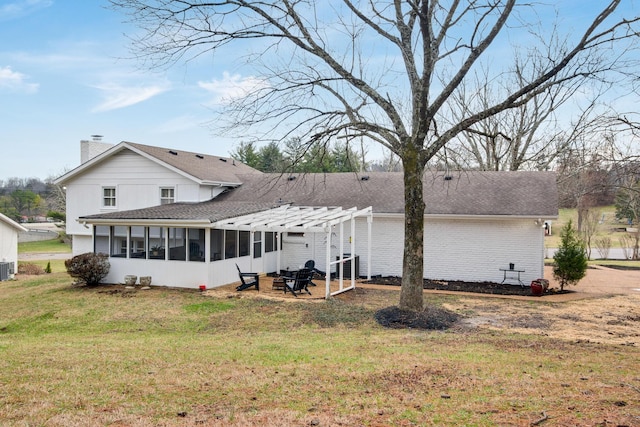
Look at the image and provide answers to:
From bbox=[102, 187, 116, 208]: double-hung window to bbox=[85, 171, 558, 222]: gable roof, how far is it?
3.79 m

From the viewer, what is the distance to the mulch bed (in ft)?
53.2

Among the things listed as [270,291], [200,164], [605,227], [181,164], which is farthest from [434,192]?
[605,227]

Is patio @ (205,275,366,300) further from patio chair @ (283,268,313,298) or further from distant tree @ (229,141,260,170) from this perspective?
distant tree @ (229,141,260,170)

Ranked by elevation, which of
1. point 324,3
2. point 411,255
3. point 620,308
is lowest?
point 620,308

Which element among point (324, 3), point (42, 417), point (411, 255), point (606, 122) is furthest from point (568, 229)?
point (42, 417)

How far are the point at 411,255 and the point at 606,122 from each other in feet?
16.8

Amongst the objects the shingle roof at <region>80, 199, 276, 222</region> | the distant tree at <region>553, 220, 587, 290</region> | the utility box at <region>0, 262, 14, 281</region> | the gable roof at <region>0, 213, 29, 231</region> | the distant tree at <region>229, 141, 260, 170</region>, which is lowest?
the utility box at <region>0, 262, 14, 281</region>

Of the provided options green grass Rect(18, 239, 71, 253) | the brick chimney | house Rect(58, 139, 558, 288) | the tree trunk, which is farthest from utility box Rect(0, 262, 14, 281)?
the tree trunk

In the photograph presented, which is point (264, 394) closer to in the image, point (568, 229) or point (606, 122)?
point (606, 122)

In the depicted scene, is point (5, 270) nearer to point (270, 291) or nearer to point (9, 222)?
point (9, 222)

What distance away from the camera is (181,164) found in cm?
2103

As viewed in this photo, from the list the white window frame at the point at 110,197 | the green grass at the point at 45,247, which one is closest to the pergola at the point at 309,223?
the white window frame at the point at 110,197

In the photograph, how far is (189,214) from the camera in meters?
16.3

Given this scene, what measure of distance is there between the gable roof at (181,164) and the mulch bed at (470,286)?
8418 millimetres
